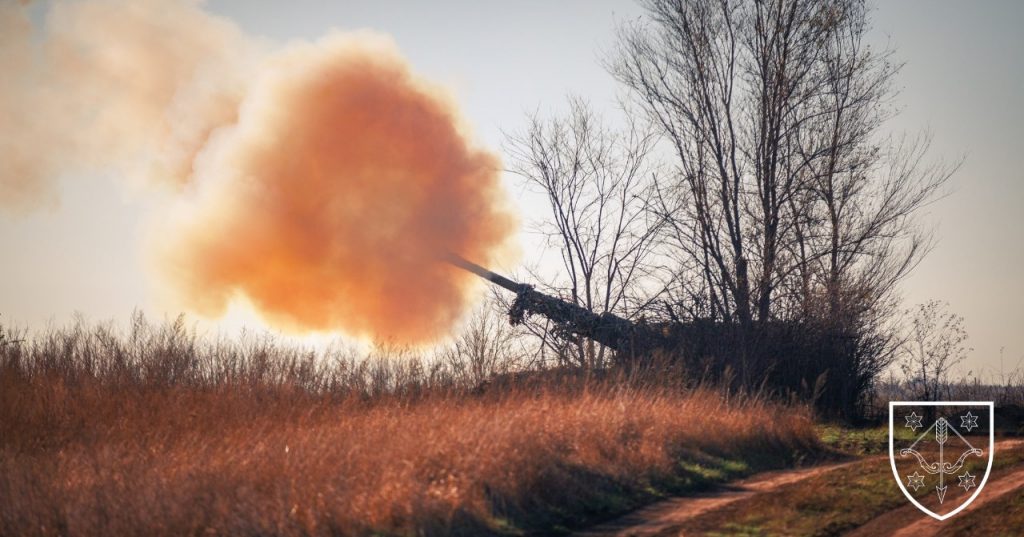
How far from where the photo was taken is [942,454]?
14594 mm

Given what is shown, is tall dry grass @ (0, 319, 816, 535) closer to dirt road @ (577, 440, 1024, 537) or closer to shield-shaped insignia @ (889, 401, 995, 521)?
dirt road @ (577, 440, 1024, 537)

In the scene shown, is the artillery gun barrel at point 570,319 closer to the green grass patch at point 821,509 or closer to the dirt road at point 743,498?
the dirt road at point 743,498

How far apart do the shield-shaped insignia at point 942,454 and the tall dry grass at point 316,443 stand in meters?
2.17

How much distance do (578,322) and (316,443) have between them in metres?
12.4

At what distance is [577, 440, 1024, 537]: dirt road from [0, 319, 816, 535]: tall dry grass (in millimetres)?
602

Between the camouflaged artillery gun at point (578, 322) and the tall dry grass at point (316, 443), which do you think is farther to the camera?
the camouflaged artillery gun at point (578, 322)

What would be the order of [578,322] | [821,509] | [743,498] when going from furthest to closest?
[578,322] → [743,498] → [821,509]

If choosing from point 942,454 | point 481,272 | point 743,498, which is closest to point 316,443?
point 743,498

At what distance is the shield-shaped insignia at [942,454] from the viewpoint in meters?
11.1

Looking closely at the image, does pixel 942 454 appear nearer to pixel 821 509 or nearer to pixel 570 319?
pixel 821 509

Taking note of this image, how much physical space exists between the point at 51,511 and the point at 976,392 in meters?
22.4

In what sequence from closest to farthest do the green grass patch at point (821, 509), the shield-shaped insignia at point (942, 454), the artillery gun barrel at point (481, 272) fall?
the green grass patch at point (821, 509) → the shield-shaped insignia at point (942, 454) → the artillery gun barrel at point (481, 272)

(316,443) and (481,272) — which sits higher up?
(481,272)

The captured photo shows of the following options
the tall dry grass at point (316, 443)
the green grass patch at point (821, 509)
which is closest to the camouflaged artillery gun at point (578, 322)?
the tall dry grass at point (316, 443)
